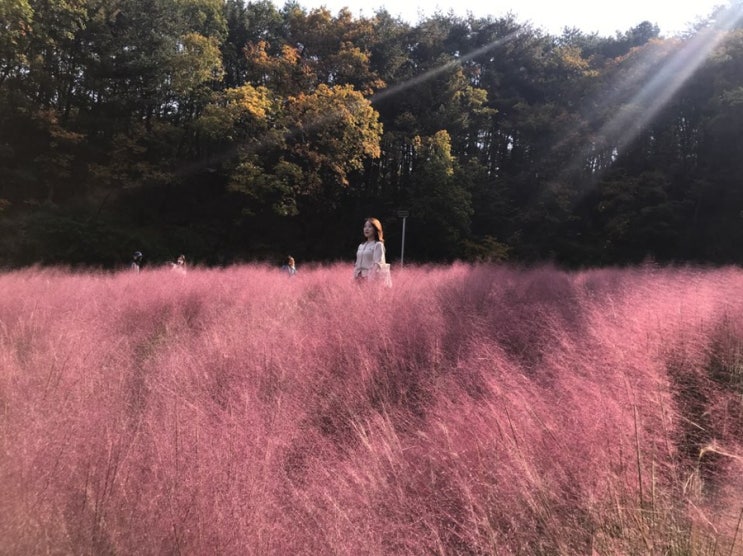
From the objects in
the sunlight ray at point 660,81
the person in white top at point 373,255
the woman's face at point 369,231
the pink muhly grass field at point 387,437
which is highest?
the sunlight ray at point 660,81

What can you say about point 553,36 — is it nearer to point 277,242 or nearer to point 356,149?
point 356,149

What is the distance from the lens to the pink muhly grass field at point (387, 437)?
1.61m

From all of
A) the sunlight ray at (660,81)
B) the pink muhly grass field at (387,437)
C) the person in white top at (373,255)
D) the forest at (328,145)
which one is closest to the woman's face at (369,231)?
the person in white top at (373,255)

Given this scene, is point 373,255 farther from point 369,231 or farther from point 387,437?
point 387,437

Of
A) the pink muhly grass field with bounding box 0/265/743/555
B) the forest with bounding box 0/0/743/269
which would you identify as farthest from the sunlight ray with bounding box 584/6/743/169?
the pink muhly grass field with bounding box 0/265/743/555

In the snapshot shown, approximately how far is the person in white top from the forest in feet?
53.2

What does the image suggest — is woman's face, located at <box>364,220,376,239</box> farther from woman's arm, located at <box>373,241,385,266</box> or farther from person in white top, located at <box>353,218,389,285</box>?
woman's arm, located at <box>373,241,385,266</box>

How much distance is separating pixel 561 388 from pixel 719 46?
27021 mm

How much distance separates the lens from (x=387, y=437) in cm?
235

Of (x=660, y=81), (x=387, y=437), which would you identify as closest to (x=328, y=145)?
(x=660, y=81)

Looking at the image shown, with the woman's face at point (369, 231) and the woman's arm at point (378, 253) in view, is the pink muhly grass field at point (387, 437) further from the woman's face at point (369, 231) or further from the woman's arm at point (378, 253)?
the woman's face at point (369, 231)

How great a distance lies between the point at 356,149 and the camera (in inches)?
855

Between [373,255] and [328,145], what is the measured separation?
1739 centimetres

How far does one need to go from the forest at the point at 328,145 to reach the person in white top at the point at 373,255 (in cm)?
1621
